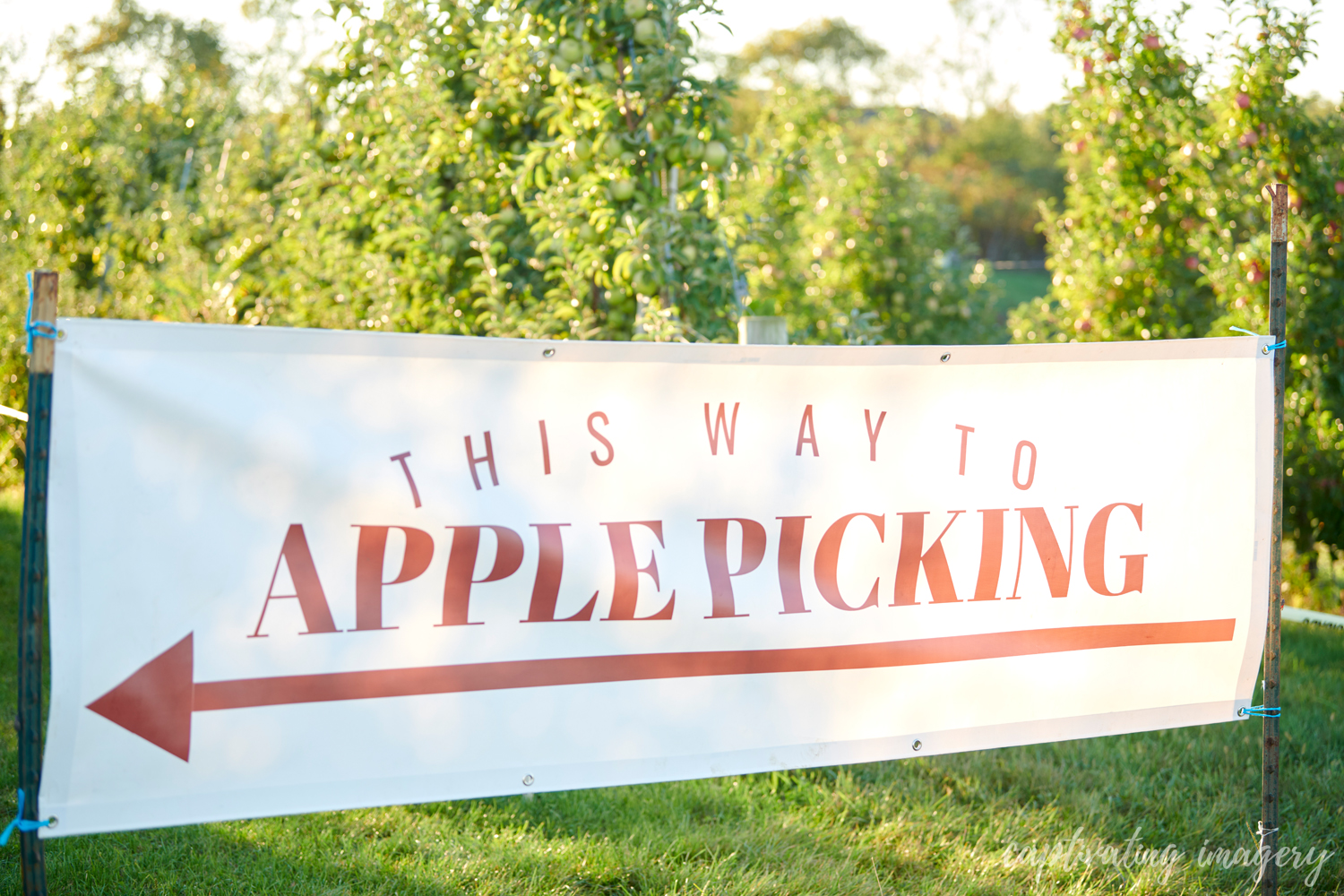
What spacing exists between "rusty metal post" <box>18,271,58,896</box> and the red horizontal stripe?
24 centimetres

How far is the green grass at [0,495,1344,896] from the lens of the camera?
2.48 m

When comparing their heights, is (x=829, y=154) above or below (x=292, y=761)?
above

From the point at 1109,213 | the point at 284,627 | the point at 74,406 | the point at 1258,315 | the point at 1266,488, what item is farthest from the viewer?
the point at 1109,213

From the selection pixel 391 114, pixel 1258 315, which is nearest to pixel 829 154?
pixel 1258 315

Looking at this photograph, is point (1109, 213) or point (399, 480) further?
point (1109, 213)

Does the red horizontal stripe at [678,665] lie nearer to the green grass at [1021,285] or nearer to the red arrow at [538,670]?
the red arrow at [538,670]

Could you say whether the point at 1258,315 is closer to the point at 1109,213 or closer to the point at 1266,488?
the point at 1109,213

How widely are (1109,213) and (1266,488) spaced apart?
436 centimetres

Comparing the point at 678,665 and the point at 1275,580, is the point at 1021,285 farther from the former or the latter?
the point at 678,665

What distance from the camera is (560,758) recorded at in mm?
1890

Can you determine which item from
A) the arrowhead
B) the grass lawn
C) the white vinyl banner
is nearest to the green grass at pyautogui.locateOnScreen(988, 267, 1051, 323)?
the grass lawn

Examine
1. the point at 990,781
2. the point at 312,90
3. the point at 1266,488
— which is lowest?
the point at 990,781

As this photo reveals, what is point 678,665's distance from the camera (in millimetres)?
1961

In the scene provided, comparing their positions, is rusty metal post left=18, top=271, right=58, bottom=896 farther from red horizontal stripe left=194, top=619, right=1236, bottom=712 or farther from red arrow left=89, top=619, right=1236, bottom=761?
red horizontal stripe left=194, top=619, right=1236, bottom=712
